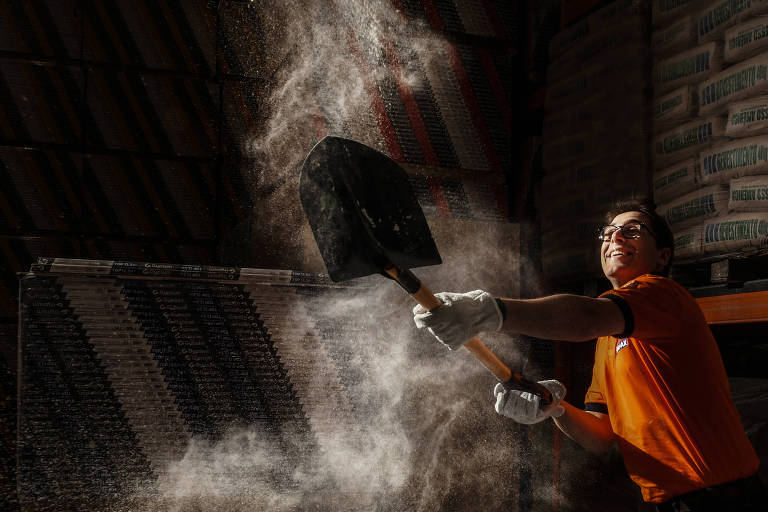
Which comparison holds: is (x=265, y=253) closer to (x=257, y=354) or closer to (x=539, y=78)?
(x=257, y=354)

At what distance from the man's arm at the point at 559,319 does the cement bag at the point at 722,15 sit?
5.35 ft

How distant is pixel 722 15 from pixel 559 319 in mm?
1825

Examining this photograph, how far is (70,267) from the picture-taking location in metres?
2.96

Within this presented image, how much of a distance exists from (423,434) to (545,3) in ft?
9.15

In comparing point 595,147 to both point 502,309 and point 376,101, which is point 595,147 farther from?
point 502,309

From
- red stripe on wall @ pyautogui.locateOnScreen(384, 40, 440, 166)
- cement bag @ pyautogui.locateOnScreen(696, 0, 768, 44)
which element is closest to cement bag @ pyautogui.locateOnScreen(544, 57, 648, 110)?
cement bag @ pyautogui.locateOnScreen(696, 0, 768, 44)

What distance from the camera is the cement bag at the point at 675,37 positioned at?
3.18 m

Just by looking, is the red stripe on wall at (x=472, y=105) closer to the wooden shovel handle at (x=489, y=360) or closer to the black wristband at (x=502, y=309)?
the wooden shovel handle at (x=489, y=360)

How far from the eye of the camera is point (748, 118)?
2814 mm

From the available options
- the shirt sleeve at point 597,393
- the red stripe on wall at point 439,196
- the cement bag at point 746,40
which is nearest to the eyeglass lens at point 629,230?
the shirt sleeve at point 597,393

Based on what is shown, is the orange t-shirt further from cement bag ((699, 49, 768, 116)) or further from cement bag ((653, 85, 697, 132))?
cement bag ((653, 85, 697, 132))

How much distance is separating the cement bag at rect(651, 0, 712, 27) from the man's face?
4.11ft

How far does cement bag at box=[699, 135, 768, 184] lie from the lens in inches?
108

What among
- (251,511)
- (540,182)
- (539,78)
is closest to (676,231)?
(540,182)
